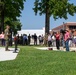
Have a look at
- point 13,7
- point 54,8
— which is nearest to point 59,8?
point 54,8

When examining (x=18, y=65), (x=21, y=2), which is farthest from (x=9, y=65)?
(x=21, y=2)

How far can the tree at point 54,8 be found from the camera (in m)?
43.7

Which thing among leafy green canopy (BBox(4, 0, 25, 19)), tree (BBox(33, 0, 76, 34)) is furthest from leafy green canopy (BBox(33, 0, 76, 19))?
leafy green canopy (BBox(4, 0, 25, 19))

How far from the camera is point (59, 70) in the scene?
12.6 m

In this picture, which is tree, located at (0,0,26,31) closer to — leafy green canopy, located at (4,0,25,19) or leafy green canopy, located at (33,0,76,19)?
leafy green canopy, located at (4,0,25,19)

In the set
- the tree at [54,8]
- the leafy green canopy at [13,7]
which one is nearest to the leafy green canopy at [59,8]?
the tree at [54,8]

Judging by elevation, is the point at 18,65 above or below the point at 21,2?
below

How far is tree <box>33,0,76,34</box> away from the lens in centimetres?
4369

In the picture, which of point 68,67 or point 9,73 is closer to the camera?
point 9,73

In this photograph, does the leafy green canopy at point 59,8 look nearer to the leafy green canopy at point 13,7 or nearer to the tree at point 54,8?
the tree at point 54,8

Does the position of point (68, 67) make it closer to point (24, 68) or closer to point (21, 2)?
point (24, 68)

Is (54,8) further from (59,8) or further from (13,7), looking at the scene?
(13,7)

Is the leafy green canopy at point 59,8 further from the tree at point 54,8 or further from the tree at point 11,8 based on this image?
the tree at point 11,8

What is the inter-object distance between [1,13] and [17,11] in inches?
89.7
